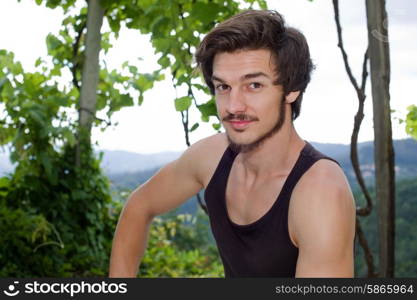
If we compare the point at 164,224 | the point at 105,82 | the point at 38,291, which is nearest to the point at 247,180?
the point at 38,291

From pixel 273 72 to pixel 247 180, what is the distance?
33 cm

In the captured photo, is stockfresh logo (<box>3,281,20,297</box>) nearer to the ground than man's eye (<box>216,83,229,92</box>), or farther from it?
nearer to the ground

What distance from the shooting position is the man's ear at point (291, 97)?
178 centimetres

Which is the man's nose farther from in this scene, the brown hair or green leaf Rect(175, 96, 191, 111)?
green leaf Rect(175, 96, 191, 111)

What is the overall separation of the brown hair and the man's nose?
113mm

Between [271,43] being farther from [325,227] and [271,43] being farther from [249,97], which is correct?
[325,227]

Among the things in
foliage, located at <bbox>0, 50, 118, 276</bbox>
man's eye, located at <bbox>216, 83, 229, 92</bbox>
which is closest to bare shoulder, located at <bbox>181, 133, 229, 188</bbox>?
man's eye, located at <bbox>216, 83, 229, 92</bbox>

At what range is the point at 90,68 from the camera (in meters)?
4.20

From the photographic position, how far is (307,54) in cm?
189

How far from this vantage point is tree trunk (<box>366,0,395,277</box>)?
7.17ft

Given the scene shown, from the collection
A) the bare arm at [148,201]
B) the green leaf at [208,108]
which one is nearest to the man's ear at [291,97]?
the bare arm at [148,201]

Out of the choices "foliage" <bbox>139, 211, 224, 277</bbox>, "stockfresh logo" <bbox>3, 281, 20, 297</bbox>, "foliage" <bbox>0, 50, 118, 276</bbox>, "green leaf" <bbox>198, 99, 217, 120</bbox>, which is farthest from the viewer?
"foliage" <bbox>139, 211, 224, 277</bbox>

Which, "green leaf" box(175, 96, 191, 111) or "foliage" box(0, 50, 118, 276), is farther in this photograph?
"foliage" box(0, 50, 118, 276)

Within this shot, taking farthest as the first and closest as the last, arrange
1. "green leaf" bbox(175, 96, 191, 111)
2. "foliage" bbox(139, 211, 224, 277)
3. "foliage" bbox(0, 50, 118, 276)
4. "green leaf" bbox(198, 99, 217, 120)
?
"foliage" bbox(139, 211, 224, 277)
"foliage" bbox(0, 50, 118, 276)
"green leaf" bbox(175, 96, 191, 111)
"green leaf" bbox(198, 99, 217, 120)
